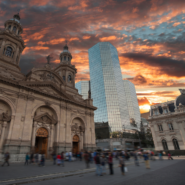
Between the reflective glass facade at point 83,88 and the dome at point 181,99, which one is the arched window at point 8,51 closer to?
the dome at point 181,99

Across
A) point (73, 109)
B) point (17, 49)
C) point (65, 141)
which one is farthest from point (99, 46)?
point (65, 141)

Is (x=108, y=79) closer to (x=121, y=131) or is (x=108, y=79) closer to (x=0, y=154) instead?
(x=121, y=131)

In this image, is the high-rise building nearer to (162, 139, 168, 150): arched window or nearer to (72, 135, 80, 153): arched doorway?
(162, 139, 168, 150): arched window

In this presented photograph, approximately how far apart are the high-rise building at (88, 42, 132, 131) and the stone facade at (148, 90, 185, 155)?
31.9m

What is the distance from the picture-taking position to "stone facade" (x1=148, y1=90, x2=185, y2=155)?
39406 millimetres

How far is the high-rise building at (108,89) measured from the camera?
7762cm

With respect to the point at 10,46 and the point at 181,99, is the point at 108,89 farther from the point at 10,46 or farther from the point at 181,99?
the point at 10,46

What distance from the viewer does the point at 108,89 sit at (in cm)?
8300

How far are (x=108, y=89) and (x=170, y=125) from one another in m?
45.7

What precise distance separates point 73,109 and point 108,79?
5765cm

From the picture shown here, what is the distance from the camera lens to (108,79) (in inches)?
3364

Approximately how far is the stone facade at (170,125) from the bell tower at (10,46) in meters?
46.9

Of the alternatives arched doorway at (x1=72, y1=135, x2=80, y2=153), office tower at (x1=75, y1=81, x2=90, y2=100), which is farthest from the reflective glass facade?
arched doorway at (x1=72, y1=135, x2=80, y2=153)

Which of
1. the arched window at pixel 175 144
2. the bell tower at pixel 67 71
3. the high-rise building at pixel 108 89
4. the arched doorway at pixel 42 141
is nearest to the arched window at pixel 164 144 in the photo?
the arched window at pixel 175 144
